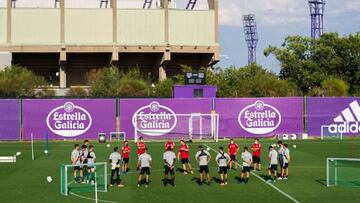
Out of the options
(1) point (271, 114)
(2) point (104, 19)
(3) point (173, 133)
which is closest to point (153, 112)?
(3) point (173, 133)

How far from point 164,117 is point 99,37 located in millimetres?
38229

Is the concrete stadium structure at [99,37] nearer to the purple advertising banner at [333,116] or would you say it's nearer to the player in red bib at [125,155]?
the purple advertising banner at [333,116]

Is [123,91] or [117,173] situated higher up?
[123,91]

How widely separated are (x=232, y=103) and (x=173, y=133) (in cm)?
591

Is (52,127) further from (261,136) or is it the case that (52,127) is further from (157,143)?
(261,136)

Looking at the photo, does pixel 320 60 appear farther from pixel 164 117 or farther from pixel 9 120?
pixel 9 120

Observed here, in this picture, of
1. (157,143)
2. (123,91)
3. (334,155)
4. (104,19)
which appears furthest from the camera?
(104,19)

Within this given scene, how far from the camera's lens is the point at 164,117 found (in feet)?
179

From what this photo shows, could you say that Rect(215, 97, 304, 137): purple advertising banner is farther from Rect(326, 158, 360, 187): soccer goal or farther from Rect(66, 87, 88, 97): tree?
Rect(66, 87, 88, 97): tree

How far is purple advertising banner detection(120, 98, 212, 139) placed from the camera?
54.1m

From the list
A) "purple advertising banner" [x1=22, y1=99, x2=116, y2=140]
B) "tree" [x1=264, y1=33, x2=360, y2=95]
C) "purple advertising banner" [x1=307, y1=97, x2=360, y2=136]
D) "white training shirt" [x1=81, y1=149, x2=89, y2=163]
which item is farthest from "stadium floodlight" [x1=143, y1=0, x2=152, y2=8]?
"white training shirt" [x1=81, y1=149, x2=89, y2=163]

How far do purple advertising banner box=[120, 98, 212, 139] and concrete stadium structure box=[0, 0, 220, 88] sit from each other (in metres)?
35.4

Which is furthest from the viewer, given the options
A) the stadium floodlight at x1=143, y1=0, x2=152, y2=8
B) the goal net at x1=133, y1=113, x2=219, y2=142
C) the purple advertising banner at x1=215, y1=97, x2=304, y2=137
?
the stadium floodlight at x1=143, y1=0, x2=152, y2=8

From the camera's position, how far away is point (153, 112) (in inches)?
2156
